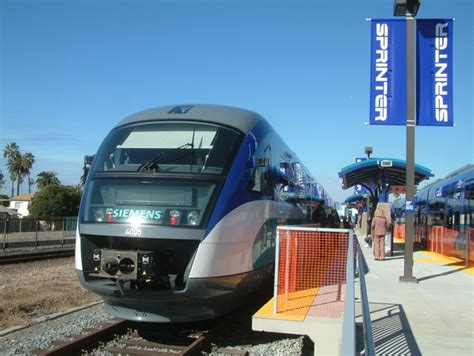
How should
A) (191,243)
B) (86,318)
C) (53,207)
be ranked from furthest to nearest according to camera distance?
(53,207) < (86,318) < (191,243)

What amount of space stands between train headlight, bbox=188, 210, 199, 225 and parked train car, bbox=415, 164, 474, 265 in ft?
37.6

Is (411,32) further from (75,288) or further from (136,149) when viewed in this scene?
(75,288)

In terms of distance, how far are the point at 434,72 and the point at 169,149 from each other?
27.5 ft

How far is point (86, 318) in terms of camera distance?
31.3 ft

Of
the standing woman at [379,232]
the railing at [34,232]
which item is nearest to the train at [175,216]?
the standing woman at [379,232]

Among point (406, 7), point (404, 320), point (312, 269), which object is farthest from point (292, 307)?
point (406, 7)

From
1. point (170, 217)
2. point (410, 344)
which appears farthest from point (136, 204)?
point (410, 344)

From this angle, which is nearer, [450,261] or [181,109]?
[181,109]

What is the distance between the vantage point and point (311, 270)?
893cm

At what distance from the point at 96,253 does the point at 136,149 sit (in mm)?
1734

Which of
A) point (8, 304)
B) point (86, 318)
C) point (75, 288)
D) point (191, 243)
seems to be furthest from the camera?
point (75, 288)

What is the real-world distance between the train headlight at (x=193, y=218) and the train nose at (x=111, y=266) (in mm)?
1092

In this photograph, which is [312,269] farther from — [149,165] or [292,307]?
[149,165]

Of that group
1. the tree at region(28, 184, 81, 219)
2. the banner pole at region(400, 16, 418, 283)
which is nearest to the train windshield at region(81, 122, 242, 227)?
the banner pole at region(400, 16, 418, 283)
